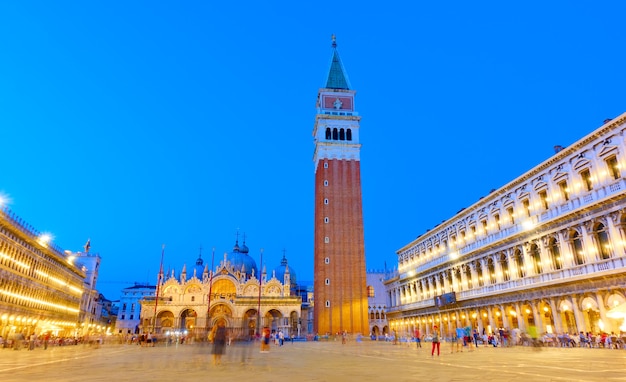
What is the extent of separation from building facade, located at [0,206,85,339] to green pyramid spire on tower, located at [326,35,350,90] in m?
50.4

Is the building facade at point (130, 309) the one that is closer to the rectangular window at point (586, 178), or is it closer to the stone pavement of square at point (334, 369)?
the stone pavement of square at point (334, 369)

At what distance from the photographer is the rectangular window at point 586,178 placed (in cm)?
2954

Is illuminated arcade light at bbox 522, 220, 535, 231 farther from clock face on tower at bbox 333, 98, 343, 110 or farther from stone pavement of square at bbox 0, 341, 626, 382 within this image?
clock face on tower at bbox 333, 98, 343, 110

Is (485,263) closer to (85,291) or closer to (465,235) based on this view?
(465,235)

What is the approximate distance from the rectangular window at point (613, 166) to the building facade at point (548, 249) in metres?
0.06

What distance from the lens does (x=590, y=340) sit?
26.9 metres

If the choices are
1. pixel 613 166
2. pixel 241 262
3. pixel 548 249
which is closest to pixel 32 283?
pixel 241 262

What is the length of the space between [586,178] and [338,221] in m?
40.9

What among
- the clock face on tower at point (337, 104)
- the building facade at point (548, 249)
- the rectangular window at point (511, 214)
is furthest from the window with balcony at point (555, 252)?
the clock face on tower at point (337, 104)

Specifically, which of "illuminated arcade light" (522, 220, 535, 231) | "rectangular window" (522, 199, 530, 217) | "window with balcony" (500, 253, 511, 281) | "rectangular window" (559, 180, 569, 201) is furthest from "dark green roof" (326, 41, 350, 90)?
"rectangular window" (559, 180, 569, 201)

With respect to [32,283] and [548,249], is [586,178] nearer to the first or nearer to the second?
[548,249]

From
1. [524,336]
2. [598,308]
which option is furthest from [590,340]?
[524,336]

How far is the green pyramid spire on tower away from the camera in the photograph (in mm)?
76938

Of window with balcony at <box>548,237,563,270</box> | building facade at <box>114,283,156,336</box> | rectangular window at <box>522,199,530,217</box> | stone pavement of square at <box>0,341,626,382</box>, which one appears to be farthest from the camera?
building facade at <box>114,283,156,336</box>
